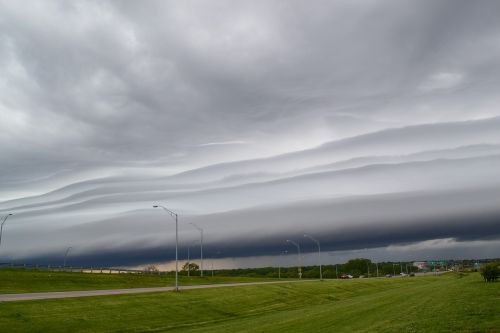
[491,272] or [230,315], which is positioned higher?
[491,272]

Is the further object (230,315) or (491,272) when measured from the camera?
(491,272)

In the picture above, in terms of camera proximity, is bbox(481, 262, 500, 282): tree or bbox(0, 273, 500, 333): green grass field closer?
bbox(0, 273, 500, 333): green grass field

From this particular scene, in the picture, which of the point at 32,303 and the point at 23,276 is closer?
the point at 32,303

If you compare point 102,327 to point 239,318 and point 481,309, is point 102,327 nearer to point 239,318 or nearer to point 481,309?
point 239,318

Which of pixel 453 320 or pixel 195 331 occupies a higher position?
pixel 453 320

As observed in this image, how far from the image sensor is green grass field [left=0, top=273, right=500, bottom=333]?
26.5 metres

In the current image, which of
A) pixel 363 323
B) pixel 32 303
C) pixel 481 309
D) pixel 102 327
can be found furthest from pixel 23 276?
pixel 481 309

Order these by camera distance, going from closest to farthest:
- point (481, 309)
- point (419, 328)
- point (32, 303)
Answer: point (419, 328), point (481, 309), point (32, 303)

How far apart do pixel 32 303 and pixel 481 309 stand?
32.1 meters

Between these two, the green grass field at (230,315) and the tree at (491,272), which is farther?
the tree at (491,272)

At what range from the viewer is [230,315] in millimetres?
49375

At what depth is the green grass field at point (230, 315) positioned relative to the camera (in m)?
26.5

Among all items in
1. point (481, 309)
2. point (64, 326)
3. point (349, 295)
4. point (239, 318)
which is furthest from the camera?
point (349, 295)

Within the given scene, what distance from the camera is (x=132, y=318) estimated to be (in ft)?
132
